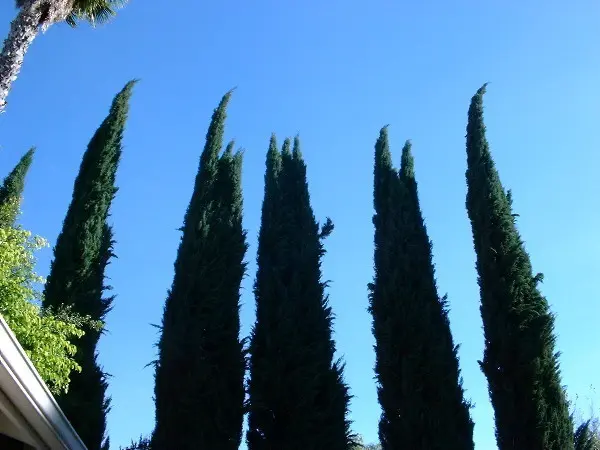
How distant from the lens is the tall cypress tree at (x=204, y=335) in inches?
540

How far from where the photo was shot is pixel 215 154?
1981 centimetres

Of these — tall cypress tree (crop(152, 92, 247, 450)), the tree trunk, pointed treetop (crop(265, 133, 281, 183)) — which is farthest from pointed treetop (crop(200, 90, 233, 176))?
the tree trunk

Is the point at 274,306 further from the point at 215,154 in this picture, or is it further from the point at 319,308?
the point at 215,154

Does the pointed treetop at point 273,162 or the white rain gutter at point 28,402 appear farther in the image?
the pointed treetop at point 273,162

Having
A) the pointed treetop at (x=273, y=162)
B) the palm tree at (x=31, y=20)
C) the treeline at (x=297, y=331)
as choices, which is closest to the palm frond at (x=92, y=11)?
the palm tree at (x=31, y=20)

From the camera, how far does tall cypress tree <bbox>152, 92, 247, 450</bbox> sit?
45.0ft

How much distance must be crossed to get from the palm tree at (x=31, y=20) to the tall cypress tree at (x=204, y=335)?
7.58 meters

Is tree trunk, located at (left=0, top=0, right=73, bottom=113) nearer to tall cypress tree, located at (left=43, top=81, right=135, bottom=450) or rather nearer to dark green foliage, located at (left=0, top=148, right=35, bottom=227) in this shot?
tall cypress tree, located at (left=43, top=81, right=135, bottom=450)

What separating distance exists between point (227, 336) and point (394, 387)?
494cm

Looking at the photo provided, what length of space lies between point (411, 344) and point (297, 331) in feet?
10.9

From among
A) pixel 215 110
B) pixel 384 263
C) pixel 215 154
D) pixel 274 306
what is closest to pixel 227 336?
pixel 274 306

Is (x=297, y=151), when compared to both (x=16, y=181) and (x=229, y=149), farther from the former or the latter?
(x=16, y=181)

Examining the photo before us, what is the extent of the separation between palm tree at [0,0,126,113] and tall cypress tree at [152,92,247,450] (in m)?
7.58

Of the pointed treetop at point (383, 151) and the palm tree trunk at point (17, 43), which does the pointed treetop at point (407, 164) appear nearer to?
the pointed treetop at point (383, 151)
